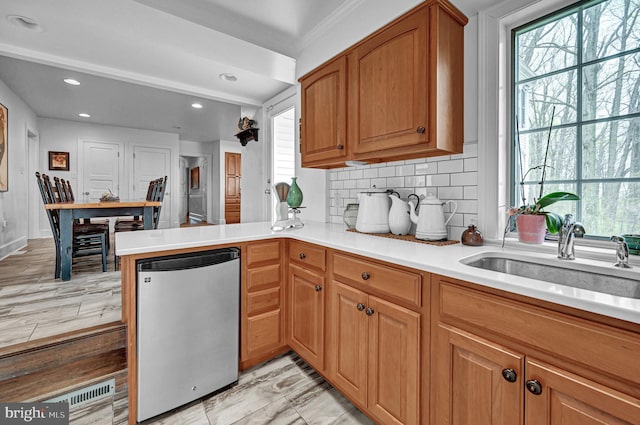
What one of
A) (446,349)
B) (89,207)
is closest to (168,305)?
(446,349)

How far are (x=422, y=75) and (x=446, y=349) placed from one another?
1.31 meters

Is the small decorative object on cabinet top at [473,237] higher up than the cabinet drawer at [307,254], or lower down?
higher up

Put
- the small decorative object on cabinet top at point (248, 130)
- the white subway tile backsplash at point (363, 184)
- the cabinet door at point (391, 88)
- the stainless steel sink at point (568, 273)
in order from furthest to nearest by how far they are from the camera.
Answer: the small decorative object on cabinet top at point (248, 130), the white subway tile backsplash at point (363, 184), the cabinet door at point (391, 88), the stainless steel sink at point (568, 273)

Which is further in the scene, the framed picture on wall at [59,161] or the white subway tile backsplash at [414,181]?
the framed picture on wall at [59,161]

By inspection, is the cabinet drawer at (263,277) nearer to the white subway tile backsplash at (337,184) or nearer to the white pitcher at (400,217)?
the white pitcher at (400,217)

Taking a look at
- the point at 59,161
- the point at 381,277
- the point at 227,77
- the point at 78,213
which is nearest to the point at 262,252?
the point at 381,277

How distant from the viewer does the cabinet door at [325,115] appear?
202 cm

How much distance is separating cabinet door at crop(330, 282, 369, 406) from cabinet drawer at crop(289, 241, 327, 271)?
7.0 inches

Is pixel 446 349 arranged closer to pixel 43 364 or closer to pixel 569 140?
pixel 569 140

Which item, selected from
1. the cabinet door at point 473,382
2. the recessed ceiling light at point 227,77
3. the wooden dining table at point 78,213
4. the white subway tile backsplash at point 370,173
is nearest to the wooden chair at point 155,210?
the wooden dining table at point 78,213

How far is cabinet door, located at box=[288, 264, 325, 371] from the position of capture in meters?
1.69

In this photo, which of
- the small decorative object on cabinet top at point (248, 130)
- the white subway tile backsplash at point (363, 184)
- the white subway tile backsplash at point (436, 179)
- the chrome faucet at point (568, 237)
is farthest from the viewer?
the small decorative object on cabinet top at point (248, 130)

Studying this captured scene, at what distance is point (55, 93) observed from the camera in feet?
15.0

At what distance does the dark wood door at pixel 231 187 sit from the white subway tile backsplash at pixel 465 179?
24.3 feet
